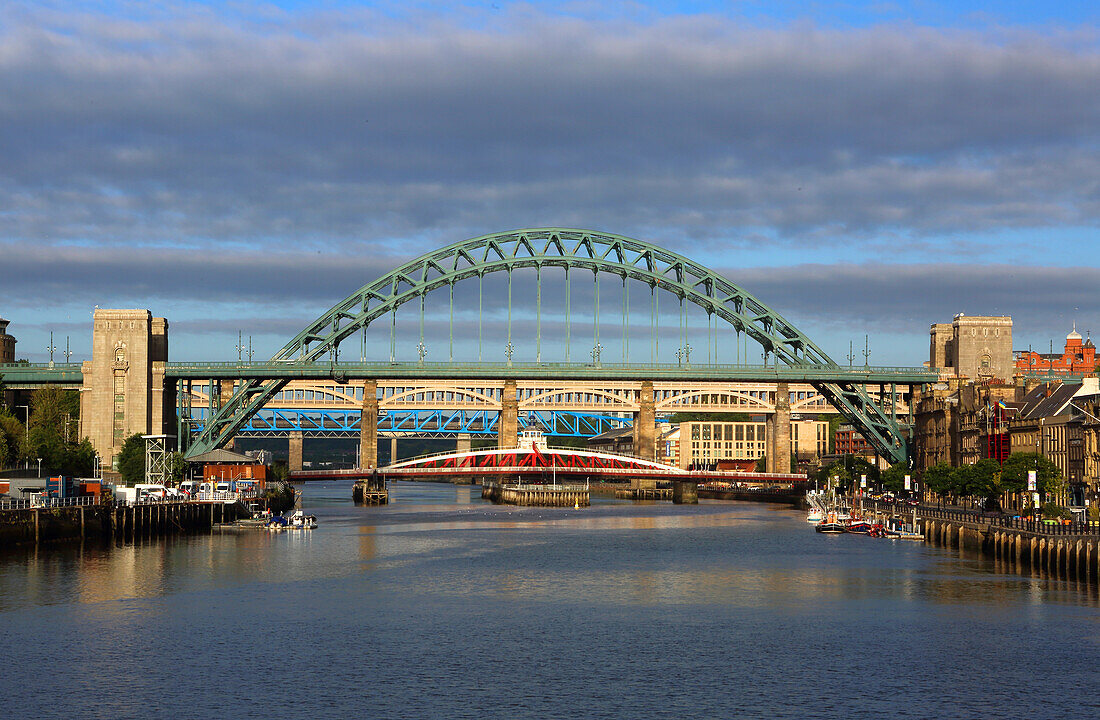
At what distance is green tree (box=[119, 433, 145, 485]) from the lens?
125 metres

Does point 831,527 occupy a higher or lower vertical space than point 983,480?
lower

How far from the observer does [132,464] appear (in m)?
125

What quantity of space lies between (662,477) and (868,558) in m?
83.0

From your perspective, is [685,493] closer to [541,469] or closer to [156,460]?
[541,469]

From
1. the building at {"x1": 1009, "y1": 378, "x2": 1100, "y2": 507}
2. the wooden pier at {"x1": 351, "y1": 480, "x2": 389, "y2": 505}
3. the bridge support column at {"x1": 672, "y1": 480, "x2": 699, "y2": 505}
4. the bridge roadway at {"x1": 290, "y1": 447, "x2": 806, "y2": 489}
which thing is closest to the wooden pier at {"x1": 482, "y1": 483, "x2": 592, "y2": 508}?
the bridge roadway at {"x1": 290, "y1": 447, "x2": 806, "y2": 489}

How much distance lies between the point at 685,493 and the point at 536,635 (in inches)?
5253

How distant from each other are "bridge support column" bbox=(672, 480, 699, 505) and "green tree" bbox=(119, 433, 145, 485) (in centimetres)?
7952

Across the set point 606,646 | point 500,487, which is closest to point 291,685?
point 606,646

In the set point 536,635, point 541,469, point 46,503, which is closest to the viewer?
point 536,635

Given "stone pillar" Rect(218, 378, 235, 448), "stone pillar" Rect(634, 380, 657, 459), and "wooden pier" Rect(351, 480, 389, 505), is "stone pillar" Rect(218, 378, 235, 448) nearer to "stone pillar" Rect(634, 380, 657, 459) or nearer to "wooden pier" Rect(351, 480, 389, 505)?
"wooden pier" Rect(351, 480, 389, 505)

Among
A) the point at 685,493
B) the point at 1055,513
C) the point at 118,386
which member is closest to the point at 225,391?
the point at 118,386

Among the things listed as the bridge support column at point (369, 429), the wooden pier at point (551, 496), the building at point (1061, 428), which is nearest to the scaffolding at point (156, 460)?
the bridge support column at point (369, 429)

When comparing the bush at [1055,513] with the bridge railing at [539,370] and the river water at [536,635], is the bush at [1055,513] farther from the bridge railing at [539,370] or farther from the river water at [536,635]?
the bridge railing at [539,370]

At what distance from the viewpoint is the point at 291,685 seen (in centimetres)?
4525
